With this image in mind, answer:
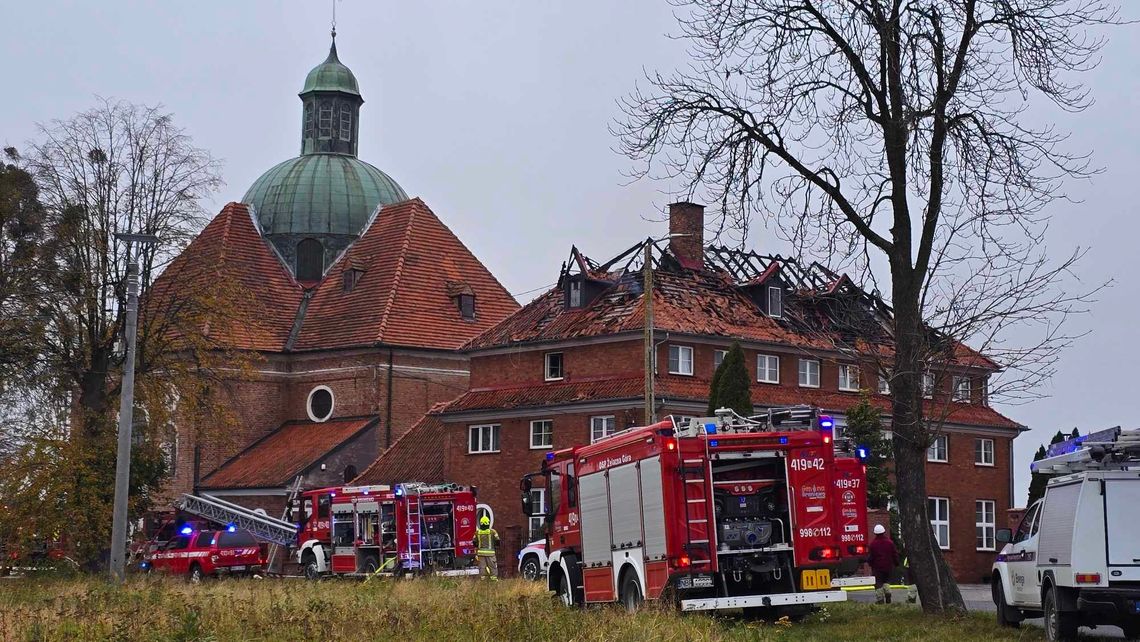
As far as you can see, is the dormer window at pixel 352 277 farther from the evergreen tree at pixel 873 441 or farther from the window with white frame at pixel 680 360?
the evergreen tree at pixel 873 441

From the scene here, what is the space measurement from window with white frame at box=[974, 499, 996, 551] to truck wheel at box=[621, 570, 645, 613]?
3414 centimetres

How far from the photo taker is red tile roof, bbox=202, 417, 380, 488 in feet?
188

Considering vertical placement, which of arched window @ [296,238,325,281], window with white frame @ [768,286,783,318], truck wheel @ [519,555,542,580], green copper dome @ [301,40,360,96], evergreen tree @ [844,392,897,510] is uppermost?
green copper dome @ [301,40,360,96]

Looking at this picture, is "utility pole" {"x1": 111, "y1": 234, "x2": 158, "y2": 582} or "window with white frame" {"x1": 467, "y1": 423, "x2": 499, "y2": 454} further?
"window with white frame" {"x1": 467, "y1": 423, "x2": 499, "y2": 454}

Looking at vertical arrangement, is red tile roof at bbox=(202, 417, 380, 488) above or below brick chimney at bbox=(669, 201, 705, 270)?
below

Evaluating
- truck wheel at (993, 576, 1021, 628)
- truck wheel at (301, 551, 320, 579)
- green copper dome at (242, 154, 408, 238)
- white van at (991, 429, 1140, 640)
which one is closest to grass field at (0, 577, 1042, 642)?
truck wheel at (993, 576, 1021, 628)

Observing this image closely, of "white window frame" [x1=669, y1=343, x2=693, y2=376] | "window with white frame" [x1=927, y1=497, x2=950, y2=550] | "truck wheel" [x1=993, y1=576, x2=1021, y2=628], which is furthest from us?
"window with white frame" [x1=927, y1=497, x2=950, y2=550]

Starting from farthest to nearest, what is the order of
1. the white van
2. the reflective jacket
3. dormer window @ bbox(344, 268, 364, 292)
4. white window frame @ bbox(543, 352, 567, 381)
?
dormer window @ bbox(344, 268, 364, 292)
white window frame @ bbox(543, 352, 567, 381)
the reflective jacket
the white van

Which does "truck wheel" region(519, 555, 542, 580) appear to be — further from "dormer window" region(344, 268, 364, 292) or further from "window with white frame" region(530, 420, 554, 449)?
"dormer window" region(344, 268, 364, 292)

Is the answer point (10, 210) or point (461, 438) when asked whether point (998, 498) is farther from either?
point (10, 210)

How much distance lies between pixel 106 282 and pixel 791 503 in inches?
1030

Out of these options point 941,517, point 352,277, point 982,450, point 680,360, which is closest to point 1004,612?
point 680,360

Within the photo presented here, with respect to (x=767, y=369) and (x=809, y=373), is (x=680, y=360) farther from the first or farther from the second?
(x=809, y=373)

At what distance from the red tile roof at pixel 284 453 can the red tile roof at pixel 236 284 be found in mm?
3881
